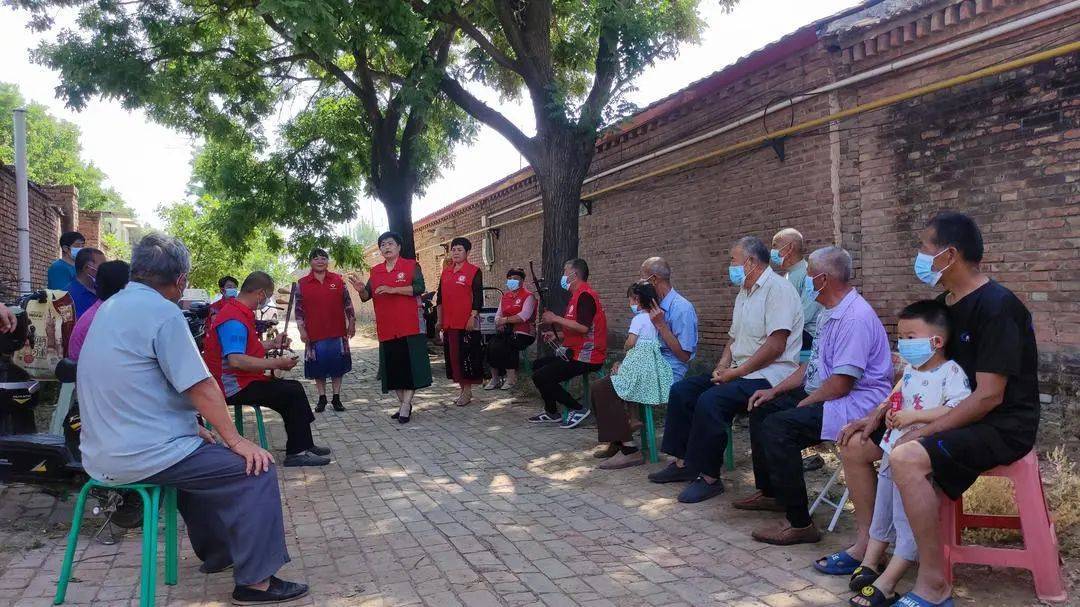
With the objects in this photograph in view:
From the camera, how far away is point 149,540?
10.7 feet

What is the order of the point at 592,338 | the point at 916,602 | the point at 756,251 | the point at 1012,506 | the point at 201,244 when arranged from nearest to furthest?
the point at 916,602, the point at 1012,506, the point at 756,251, the point at 592,338, the point at 201,244

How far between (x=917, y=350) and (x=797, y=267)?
2.26 meters

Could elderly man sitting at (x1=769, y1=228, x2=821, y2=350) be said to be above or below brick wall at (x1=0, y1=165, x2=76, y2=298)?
below

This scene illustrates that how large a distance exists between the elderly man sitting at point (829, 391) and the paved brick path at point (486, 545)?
8.6 inches

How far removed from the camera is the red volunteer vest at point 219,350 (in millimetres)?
5586

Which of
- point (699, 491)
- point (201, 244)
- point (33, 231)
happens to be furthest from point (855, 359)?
point (201, 244)

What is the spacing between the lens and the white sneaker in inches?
292

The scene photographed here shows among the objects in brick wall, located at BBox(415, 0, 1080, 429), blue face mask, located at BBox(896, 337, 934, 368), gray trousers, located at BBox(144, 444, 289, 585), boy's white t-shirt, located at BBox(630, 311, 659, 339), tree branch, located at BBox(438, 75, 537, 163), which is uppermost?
tree branch, located at BBox(438, 75, 537, 163)

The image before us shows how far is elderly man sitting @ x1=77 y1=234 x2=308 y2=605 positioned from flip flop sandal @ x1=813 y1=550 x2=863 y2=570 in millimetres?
2442

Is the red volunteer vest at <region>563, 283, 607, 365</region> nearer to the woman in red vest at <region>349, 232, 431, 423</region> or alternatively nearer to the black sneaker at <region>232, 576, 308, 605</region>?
the woman in red vest at <region>349, 232, 431, 423</region>

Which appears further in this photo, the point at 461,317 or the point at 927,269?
the point at 461,317

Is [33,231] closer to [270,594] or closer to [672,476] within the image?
[270,594]

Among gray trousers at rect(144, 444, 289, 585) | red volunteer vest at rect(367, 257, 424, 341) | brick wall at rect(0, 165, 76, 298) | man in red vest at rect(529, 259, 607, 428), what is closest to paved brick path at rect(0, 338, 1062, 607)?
gray trousers at rect(144, 444, 289, 585)

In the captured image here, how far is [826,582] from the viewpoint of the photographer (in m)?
3.55
